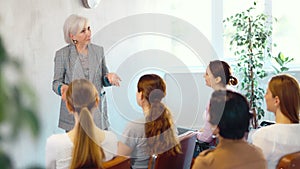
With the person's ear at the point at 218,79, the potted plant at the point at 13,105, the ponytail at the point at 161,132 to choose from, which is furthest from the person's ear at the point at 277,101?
the potted plant at the point at 13,105

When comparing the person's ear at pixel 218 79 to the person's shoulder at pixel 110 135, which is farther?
the person's ear at pixel 218 79

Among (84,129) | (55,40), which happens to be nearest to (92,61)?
(55,40)

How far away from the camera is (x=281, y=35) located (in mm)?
4711

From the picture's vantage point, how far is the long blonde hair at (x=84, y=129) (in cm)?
169

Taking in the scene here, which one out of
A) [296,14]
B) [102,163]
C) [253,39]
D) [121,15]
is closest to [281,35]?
[296,14]

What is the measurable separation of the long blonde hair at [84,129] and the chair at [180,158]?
283 millimetres

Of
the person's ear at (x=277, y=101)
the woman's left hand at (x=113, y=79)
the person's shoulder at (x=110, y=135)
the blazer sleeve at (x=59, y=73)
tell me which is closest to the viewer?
the person's shoulder at (x=110, y=135)

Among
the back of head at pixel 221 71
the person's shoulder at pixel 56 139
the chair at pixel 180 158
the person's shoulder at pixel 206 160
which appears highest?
the back of head at pixel 221 71

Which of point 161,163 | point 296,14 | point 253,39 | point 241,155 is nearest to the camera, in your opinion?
point 241,155

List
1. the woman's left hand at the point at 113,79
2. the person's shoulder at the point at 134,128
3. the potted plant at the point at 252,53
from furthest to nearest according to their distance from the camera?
the potted plant at the point at 252,53 < the woman's left hand at the point at 113,79 < the person's shoulder at the point at 134,128

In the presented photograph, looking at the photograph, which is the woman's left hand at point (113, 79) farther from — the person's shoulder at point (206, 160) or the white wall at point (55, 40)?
the person's shoulder at point (206, 160)

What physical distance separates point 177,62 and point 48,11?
1206 millimetres

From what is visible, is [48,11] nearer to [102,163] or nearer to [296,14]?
[102,163]

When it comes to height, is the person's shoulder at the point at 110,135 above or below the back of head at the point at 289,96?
below
